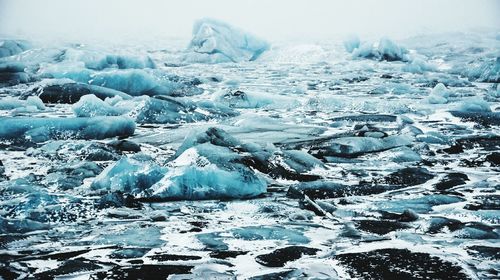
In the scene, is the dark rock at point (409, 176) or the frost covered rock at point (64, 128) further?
the frost covered rock at point (64, 128)

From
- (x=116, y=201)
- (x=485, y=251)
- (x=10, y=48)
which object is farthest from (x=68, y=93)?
(x=10, y=48)

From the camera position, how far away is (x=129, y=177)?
2.89 meters

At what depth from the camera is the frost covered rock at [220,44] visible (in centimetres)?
1612

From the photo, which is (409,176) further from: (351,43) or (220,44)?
(351,43)

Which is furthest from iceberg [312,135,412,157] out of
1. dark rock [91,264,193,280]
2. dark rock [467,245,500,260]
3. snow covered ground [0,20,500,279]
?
dark rock [91,264,193,280]

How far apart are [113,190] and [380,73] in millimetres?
10148

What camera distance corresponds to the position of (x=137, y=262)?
2.01 metres

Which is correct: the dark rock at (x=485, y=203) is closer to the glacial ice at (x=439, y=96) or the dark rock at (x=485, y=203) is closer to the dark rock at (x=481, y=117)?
the dark rock at (x=481, y=117)

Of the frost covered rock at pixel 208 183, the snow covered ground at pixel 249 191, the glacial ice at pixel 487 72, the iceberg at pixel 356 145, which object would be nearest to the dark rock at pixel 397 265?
the snow covered ground at pixel 249 191

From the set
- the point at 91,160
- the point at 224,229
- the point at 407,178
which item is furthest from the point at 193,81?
the point at 224,229

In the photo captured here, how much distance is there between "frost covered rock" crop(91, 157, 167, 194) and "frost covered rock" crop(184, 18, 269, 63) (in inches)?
517

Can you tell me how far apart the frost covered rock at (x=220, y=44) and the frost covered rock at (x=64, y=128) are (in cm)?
1135

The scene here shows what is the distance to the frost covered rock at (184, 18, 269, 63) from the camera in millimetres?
16125

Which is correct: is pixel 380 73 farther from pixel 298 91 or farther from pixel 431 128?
pixel 431 128
